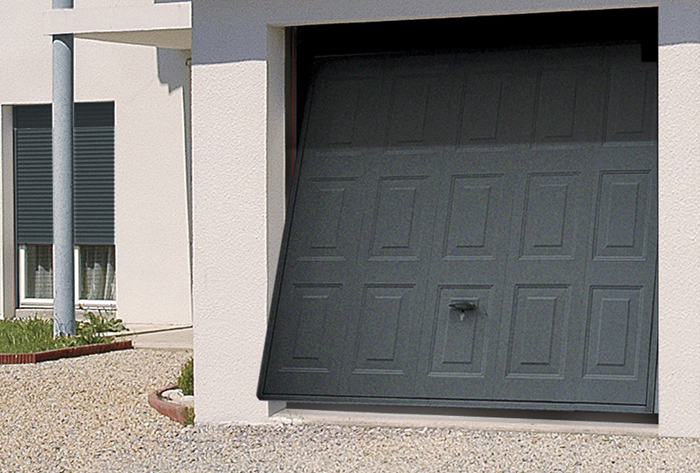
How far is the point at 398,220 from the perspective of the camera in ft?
26.1

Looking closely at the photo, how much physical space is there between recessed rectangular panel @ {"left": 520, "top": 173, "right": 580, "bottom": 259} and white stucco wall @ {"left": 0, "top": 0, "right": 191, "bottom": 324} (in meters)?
7.62

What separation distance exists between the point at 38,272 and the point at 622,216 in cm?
1039

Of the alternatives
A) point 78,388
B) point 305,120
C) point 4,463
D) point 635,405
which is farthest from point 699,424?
point 78,388

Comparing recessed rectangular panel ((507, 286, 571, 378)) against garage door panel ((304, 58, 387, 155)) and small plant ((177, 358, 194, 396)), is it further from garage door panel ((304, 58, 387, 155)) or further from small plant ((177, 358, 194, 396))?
small plant ((177, 358, 194, 396))

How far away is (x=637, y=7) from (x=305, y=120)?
7.68 feet

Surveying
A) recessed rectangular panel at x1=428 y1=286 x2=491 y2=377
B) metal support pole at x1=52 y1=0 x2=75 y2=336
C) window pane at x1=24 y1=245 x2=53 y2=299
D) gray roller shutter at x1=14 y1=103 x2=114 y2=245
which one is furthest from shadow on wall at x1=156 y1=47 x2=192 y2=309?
recessed rectangular panel at x1=428 y1=286 x2=491 y2=377

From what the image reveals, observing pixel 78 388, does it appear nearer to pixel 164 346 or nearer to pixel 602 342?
pixel 164 346

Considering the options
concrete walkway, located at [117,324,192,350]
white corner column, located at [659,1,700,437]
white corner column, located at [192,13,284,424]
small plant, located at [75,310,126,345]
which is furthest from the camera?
concrete walkway, located at [117,324,192,350]

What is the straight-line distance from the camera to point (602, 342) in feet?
24.2

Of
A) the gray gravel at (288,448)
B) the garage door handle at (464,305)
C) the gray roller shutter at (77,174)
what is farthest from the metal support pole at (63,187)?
the garage door handle at (464,305)

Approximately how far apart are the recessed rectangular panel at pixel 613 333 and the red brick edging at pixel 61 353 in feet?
19.7

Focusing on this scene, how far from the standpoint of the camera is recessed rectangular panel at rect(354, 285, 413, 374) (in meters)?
7.76

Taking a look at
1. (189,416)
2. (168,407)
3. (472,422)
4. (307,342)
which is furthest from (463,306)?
(168,407)

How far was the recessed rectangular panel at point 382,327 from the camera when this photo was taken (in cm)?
776
